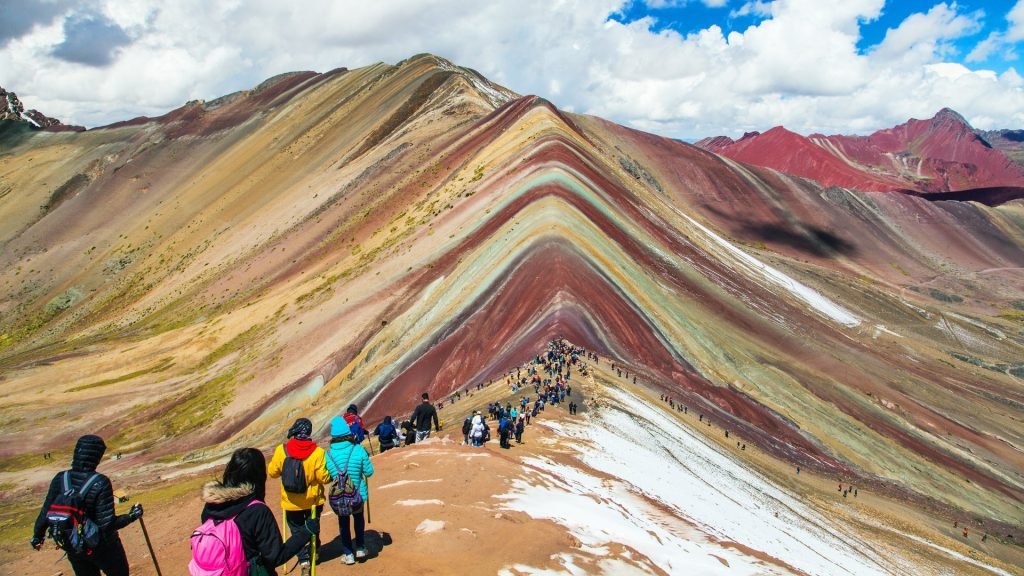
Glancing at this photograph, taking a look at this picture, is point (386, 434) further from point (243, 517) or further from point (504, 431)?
point (243, 517)

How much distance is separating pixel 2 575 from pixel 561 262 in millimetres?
25621

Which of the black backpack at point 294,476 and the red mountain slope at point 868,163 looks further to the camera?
the red mountain slope at point 868,163

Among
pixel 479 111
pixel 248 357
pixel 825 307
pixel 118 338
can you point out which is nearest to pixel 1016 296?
pixel 825 307

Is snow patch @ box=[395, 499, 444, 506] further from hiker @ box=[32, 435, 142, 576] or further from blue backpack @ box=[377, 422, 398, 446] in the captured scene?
hiker @ box=[32, 435, 142, 576]

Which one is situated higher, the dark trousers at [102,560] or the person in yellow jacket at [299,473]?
the person in yellow jacket at [299,473]

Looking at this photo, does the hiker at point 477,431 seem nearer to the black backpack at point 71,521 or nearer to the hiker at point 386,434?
the hiker at point 386,434

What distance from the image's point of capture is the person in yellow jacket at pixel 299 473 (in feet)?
26.6

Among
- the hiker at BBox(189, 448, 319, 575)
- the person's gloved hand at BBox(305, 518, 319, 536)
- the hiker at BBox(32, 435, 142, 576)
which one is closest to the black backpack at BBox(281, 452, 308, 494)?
the person's gloved hand at BBox(305, 518, 319, 536)

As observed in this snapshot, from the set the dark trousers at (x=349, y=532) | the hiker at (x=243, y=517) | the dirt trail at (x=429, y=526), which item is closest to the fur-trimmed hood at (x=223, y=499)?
the hiker at (x=243, y=517)

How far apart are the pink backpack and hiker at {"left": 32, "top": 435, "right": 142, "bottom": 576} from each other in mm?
1916

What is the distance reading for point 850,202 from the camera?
352 feet

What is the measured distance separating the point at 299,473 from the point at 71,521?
7.81ft

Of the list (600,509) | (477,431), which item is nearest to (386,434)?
(477,431)

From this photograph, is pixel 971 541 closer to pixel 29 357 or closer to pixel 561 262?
pixel 561 262
